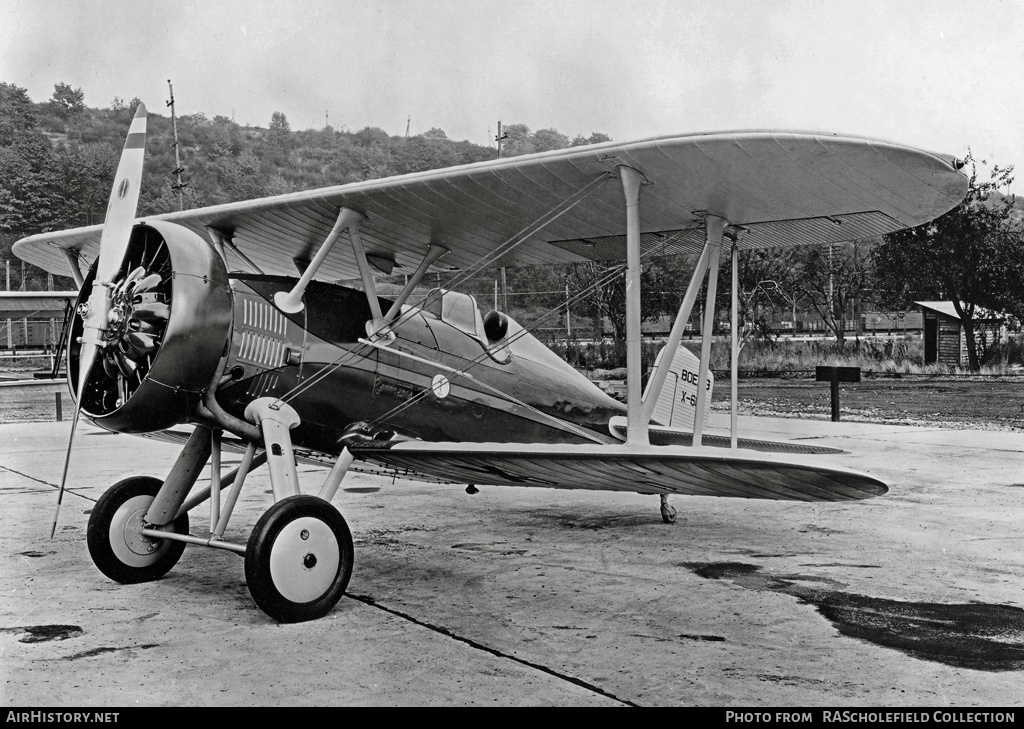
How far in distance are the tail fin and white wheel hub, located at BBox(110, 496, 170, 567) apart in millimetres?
3841

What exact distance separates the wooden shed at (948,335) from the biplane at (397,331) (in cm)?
2509

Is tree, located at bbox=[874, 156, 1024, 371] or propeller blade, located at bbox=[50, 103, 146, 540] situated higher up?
tree, located at bbox=[874, 156, 1024, 371]

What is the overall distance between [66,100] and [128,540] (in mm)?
18167

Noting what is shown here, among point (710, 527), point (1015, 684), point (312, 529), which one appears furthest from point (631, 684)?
point (710, 527)

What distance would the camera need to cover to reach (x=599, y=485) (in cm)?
475

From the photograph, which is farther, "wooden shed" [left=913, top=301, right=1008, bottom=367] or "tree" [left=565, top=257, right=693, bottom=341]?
"wooden shed" [left=913, top=301, right=1008, bottom=367]

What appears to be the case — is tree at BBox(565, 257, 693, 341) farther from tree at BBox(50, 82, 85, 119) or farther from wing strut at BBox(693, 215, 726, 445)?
wing strut at BBox(693, 215, 726, 445)

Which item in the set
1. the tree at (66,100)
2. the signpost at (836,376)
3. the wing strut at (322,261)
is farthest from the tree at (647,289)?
the wing strut at (322,261)

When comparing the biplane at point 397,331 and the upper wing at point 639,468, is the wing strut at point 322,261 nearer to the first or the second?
the biplane at point 397,331

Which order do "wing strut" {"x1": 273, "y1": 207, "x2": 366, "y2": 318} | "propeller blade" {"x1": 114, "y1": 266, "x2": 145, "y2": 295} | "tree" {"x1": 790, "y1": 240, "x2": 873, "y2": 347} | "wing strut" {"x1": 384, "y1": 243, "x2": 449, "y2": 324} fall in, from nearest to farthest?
"propeller blade" {"x1": 114, "y1": 266, "x2": 145, "y2": 295} → "wing strut" {"x1": 273, "y1": 207, "x2": 366, "y2": 318} → "wing strut" {"x1": 384, "y1": 243, "x2": 449, "y2": 324} → "tree" {"x1": 790, "y1": 240, "x2": 873, "y2": 347}

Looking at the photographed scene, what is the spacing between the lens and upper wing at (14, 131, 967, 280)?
411 cm

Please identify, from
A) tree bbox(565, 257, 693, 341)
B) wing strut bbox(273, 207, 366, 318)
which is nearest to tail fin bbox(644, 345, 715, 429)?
wing strut bbox(273, 207, 366, 318)

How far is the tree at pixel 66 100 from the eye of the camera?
1916 cm

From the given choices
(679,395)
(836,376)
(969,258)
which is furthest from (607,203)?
(969,258)
